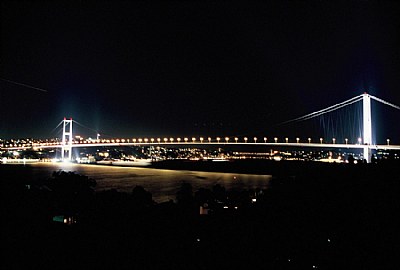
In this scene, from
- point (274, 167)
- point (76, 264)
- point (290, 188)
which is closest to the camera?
point (76, 264)

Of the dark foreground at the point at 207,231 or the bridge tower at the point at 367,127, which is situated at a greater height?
the bridge tower at the point at 367,127

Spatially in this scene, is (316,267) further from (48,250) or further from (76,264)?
(48,250)

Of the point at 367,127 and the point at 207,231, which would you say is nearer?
the point at 207,231

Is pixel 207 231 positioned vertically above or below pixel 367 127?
below

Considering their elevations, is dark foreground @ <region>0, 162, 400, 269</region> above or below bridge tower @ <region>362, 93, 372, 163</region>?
below

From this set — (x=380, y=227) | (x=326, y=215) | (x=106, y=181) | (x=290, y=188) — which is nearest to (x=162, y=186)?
(x=106, y=181)
